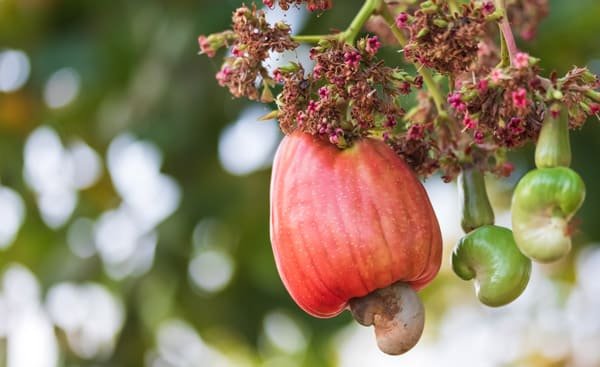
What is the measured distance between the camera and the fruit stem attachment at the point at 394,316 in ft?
4.41

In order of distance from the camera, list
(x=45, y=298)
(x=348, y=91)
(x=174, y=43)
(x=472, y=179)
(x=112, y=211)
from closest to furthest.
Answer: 1. (x=348, y=91)
2. (x=472, y=179)
3. (x=174, y=43)
4. (x=45, y=298)
5. (x=112, y=211)

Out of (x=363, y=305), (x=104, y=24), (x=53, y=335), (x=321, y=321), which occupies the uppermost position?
(x=363, y=305)

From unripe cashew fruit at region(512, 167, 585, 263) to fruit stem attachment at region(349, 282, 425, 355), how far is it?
0.21m

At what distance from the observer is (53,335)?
4066 mm

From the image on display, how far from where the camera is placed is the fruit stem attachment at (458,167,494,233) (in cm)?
143

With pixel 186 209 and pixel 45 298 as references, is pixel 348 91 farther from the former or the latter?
pixel 45 298

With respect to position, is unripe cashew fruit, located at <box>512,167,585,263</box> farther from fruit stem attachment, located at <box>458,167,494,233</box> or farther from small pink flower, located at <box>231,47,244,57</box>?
small pink flower, located at <box>231,47,244,57</box>

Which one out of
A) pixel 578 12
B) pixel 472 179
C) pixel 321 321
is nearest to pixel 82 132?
pixel 321 321

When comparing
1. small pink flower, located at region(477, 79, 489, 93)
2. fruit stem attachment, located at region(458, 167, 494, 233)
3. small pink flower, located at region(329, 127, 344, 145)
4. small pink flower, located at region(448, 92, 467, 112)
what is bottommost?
fruit stem attachment, located at region(458, 167, 494, 233)

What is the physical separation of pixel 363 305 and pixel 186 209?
220cm

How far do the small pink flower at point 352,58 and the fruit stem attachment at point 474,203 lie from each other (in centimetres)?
25

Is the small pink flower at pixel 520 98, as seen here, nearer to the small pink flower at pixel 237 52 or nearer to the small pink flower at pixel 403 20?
the small pink flower at pixel 403 20

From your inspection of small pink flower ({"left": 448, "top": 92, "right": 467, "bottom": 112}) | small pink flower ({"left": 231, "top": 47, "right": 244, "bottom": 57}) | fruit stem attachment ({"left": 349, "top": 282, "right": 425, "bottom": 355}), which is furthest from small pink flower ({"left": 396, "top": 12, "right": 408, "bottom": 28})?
fruit stem attachment ({"left": 349, "top": 282, "right": 425, "bottom": 355})

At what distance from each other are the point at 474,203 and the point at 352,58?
0.85 ft
